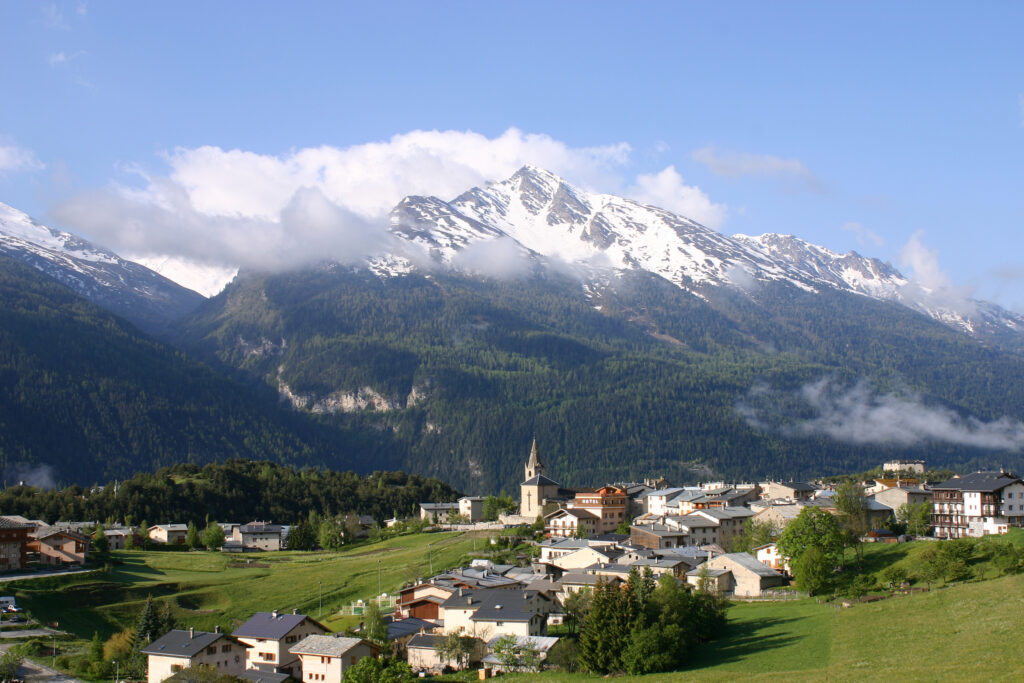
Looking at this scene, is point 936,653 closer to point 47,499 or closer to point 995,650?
point 995,650

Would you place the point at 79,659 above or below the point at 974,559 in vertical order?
below

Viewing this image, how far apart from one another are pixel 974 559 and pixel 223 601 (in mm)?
65486

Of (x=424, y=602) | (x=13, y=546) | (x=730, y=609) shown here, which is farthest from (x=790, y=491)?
(x=13, y=546)

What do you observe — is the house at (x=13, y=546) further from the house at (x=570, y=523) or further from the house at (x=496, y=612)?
the house at (x=570, y=523)

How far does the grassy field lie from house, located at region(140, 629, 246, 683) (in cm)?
1521

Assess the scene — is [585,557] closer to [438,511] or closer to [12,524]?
[12,524]

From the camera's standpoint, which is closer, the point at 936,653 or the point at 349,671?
the point at 936,653

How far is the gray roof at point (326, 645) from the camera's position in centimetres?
6862

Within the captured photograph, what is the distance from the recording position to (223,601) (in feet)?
330

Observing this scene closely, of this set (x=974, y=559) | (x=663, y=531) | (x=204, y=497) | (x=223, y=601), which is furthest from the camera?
(x=204, y=497)

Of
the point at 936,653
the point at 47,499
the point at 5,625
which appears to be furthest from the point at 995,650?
the point at 47,499

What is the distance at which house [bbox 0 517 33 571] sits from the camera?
103750mm

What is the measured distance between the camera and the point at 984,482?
99500 millimetres

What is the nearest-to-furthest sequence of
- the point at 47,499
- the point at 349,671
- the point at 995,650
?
the point at 995,650
the point at 349,671
the point at 47,499
